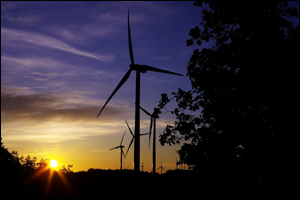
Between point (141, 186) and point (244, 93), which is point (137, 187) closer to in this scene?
point (141, 186)

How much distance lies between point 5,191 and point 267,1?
26.5m

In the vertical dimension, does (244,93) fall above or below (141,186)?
above

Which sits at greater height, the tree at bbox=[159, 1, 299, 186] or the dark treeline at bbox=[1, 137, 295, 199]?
the tree at bbox=[159, 1, 299, 186]

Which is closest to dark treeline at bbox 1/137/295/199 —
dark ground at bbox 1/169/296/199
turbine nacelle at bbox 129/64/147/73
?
dark ground at bbox 1/169/296/199

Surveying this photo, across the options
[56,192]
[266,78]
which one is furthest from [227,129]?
[56,192]

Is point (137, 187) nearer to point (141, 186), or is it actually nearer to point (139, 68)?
point (141, 186)

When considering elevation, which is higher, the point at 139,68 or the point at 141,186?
the point at 139,68

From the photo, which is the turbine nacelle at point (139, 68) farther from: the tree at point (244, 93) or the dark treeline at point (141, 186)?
the dark treeline at point (141, 186)

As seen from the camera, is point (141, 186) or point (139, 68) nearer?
point (141, 186)

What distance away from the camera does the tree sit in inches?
977

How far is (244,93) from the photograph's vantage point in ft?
87.0

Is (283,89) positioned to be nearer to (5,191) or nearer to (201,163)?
(201,163)

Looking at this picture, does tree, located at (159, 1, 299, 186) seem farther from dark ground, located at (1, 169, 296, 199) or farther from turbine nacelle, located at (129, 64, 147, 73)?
A: turbine nacelle, located at (129, 64, 147, 73)

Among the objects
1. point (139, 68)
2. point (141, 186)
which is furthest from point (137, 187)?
point (139, 68)
